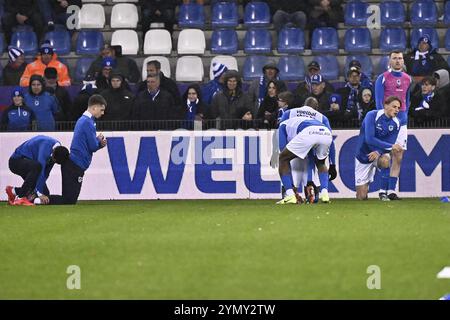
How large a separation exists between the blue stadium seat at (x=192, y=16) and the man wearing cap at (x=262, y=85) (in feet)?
13.3

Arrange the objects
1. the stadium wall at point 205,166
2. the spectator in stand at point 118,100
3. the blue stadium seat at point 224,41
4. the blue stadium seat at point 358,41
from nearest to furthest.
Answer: the stadium wall at point 205,166
the spectator in stand at point 118,100
the blue stadium seat at point 358,41
the blue stadium seat at point 224,41

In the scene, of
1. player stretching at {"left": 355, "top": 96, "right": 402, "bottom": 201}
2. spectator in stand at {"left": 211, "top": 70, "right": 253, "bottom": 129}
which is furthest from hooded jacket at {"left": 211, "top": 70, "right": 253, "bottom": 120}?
player stretching at {"left": 355, "top": 96, "right": 402, "bottom": 201}

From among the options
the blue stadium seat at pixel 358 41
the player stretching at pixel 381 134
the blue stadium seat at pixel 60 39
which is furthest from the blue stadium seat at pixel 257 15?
the player stretching at pixel 381 134

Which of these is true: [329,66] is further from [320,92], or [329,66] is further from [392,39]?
[320,92]

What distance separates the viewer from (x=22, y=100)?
22.6 metres

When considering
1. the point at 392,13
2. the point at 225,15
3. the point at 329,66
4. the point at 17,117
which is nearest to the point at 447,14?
the point at 392,13

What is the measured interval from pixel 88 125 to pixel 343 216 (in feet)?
18.8

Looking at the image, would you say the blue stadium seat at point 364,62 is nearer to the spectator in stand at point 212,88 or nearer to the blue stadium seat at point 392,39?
the blue stadium seat at point 392,39

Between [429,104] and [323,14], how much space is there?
501cm

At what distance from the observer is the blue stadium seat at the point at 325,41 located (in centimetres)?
2580

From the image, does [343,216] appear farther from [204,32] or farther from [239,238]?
[204,32]

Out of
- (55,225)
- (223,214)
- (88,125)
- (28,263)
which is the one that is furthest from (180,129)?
(28,263)

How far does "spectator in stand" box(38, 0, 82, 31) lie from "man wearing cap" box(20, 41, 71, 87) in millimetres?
2358

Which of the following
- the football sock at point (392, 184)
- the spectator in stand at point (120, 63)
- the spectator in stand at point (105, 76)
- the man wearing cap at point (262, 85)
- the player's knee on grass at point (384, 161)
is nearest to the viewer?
the player's knee on grass at point (384, 161)
